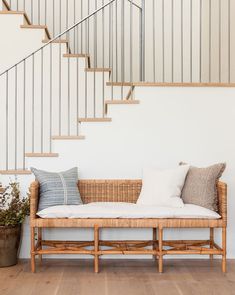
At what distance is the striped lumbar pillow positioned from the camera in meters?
4.37

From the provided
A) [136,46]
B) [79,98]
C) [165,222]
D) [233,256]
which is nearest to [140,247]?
[165,222]

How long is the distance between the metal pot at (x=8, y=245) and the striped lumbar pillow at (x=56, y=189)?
0.33m

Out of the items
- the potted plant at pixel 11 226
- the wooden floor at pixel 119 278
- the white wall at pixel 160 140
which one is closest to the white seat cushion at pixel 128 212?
the potted plant at pixel 11 226

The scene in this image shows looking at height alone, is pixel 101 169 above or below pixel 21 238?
above

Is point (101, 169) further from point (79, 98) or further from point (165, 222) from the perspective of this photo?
point (79, 98)

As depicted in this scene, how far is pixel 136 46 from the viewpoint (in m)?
6.96

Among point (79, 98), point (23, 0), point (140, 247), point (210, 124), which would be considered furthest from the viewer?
point (23, 0)

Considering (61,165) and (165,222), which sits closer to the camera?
(165,222)

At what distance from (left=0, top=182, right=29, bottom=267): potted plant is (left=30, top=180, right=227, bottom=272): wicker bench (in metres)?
0.19

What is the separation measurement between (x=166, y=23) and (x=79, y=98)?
6.47 feet

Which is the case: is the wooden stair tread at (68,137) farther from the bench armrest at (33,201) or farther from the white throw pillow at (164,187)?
the white throw pillow at (164,187)

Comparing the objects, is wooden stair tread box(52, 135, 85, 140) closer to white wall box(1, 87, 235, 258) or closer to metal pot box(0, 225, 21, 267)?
white wall box(1, 87, 235, 258)

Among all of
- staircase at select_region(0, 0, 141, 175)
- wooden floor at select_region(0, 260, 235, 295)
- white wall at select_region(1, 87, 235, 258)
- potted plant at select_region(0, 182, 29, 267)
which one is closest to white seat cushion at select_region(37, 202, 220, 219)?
potted plant at select_region(0, 182, 29, 267)

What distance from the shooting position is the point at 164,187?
4402 millimetres
